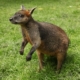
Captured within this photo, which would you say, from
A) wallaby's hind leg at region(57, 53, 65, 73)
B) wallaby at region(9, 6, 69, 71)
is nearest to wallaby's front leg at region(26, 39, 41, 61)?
wallaby at region(9, 6, 69, 71)

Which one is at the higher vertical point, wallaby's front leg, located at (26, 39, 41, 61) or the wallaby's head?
the wallaby's head

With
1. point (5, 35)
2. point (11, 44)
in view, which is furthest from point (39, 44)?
point (5, 35)

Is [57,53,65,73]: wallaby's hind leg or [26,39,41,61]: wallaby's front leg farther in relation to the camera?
[57,53,65,73]: wallaby's hind leg

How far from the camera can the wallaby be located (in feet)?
12.5

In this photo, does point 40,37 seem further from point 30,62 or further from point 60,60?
point 30,62

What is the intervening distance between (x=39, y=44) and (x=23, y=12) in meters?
0.51

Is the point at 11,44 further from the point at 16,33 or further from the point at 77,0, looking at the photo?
the point at 77,0

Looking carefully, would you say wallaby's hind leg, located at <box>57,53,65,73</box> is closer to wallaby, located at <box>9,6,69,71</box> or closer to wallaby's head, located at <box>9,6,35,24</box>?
wallaby, located at <box>9,6,69,71</box>

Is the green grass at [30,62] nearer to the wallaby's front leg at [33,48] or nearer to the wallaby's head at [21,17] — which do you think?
the wallaby's front leg at [33,48]

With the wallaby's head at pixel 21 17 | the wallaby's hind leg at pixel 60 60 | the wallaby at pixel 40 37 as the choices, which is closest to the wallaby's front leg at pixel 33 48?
the wallaby at pixel 40 37

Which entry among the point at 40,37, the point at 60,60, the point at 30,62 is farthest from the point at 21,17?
the point at 30,62

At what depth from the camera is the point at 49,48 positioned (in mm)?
4051

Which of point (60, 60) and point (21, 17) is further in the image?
point (60, 60)

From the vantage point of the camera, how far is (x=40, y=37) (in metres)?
3.92
